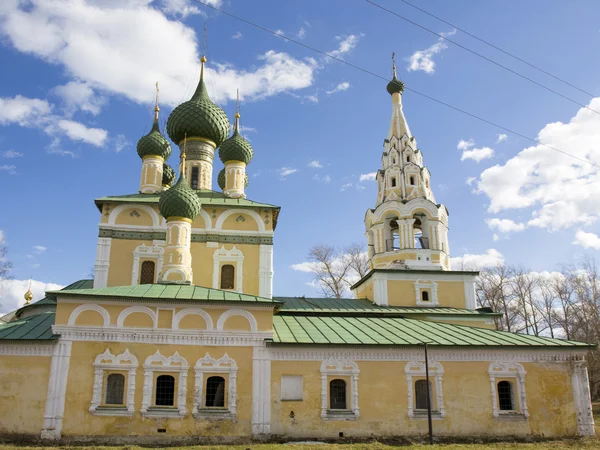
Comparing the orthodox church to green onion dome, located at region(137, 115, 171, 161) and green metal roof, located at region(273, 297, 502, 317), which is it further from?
green onion dome, located at region(137, 115, 171, 161)

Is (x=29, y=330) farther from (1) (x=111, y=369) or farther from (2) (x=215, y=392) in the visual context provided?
(2) (x=215, y=392)

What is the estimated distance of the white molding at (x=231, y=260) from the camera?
15078 mm

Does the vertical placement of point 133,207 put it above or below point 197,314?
above

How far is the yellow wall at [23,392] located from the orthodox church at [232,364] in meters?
0.03

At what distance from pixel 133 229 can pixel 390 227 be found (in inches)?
323

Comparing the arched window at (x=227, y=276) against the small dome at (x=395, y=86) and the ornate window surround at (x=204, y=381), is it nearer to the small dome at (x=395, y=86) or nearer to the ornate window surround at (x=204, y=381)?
the ornate window surround at (x=204, y=381)

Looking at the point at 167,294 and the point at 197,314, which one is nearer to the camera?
the point at 197,314

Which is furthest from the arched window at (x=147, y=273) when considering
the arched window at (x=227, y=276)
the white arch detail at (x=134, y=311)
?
the white arch detail at (x=134, y=311)

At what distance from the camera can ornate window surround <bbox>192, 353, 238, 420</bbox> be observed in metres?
11.6

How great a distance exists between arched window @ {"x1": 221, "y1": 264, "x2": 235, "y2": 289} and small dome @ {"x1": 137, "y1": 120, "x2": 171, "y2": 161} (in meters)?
5.49

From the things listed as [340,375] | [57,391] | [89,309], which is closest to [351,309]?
[340,375]

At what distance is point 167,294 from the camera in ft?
40.4

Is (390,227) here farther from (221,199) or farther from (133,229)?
(133,229)

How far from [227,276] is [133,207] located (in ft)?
11.2
